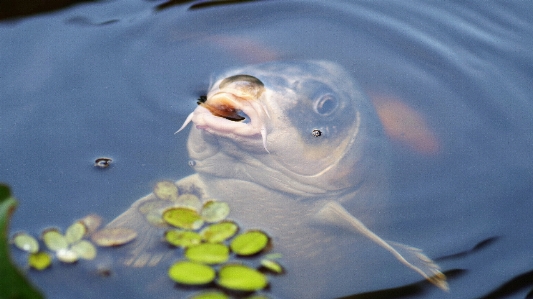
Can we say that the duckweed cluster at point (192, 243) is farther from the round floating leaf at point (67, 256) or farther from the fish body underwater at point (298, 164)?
the fish body underwater at point (298, 164)

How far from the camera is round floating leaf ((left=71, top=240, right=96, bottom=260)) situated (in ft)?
7.51

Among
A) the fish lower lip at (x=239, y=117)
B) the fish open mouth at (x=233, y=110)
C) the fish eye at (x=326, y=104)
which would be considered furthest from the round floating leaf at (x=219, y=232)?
the fish eye at (x=326, y=104)

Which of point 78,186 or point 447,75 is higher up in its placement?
point 447,75

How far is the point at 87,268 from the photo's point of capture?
89.7 inches

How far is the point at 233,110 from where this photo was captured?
9.20ft

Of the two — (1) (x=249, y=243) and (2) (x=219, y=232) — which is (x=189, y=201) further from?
(1) (x=249, y=243)

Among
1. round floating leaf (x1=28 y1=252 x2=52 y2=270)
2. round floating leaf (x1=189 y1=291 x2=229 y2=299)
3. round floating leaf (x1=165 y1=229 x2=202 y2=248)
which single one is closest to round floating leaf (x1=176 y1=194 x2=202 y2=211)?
round floating leaf (x1=165 y1=229 x2=202 y2=248)

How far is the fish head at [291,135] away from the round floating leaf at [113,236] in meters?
0.61

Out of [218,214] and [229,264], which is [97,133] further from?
[229,264]

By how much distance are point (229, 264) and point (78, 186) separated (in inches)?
37.2

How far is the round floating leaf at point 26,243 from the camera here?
7.46ft

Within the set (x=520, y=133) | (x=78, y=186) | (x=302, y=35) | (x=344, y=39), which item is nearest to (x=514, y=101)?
(x=520, y=133)

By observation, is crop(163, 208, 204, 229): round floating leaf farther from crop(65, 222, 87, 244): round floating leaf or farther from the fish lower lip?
the fish lower lip

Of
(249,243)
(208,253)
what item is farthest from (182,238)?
(249,243)
